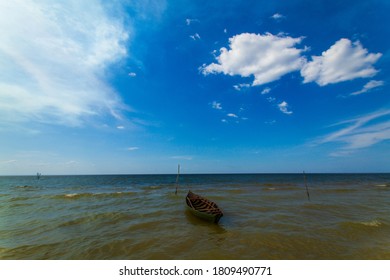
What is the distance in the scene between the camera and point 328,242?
11.7 metres

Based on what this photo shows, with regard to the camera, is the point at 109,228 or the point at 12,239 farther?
the point at 109,228

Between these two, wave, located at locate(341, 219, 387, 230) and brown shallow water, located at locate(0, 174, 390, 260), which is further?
wave, located at locate(341, 219, 387, 230)

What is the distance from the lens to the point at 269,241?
11.9 meters

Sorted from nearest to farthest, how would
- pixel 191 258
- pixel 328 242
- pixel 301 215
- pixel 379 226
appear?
pixel 191 258, pixel 328 242, pixel 379 226, pixel 301 215

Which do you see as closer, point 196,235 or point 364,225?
point 196,235

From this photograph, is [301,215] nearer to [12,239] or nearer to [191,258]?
[191,258]

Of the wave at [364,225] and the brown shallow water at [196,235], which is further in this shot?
the wave at [364,225]

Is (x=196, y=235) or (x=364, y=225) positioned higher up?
(x=364, y=225)
